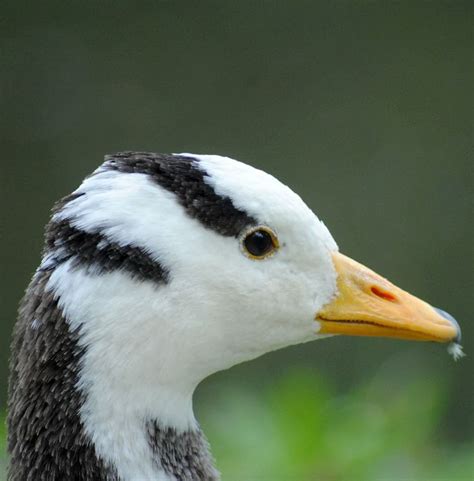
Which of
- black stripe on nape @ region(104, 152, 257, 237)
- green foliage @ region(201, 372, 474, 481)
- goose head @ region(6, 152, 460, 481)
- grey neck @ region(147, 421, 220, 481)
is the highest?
black stripe on nape @ region(104, 152, 257, 237)

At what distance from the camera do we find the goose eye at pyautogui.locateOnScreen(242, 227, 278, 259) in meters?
2.38

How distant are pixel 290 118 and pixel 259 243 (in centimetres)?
538

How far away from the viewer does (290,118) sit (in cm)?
770

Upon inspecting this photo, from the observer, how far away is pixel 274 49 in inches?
311

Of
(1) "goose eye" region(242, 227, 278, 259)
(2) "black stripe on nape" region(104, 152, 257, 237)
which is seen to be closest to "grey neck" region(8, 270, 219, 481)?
(2) "black stripe on nape" region(104, 152, 257, 237)

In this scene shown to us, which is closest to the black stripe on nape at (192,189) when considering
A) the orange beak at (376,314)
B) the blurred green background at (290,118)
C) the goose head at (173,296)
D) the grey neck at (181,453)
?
the goose head at (173,296)

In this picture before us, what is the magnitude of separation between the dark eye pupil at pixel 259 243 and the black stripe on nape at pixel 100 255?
8.5 inches

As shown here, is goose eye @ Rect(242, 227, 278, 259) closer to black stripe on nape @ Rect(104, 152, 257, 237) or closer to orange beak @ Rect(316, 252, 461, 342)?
black stripe on nape @ Rect(104, 152, 257, 237)

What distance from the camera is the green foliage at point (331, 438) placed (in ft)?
12.8

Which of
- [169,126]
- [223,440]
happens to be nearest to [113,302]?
[223,440]

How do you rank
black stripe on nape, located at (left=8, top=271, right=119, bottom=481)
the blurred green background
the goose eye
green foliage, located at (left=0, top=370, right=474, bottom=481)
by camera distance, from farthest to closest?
the blurred green background, green foliage, located at (left=0, top=370, right=474, bottom=481), the goose eye, black stripe on nape, located at (left=8, top=271, right=119, bottom=481)

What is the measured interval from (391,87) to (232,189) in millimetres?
5633

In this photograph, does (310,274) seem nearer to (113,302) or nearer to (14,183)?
(113,302)

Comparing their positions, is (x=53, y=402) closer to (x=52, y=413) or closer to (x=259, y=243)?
(x=52, y=413)
